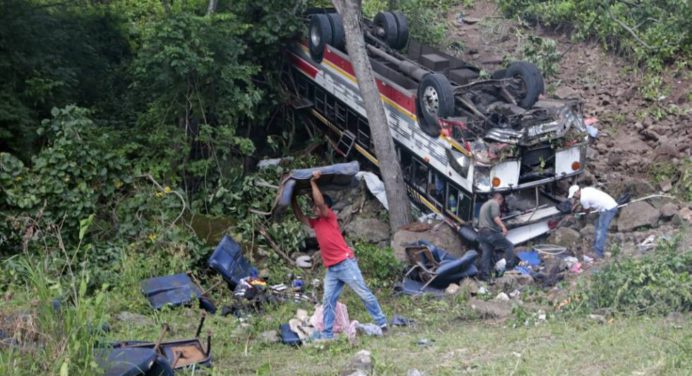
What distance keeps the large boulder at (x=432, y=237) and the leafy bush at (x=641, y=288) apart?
2676 millimetres

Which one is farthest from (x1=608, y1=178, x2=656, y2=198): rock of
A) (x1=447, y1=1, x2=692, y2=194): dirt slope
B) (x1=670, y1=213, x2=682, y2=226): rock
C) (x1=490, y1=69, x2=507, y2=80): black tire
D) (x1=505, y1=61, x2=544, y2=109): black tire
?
(x1=490, y1=69, x2=507, y2=80): black tire

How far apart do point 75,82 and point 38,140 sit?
1518 mm

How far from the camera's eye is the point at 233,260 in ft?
39.9

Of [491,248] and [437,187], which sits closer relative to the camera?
[491,248]

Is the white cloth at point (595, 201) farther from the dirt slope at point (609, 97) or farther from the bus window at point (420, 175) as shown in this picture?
the bus window at point (420, 175)

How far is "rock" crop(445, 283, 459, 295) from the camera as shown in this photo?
38.9 ft

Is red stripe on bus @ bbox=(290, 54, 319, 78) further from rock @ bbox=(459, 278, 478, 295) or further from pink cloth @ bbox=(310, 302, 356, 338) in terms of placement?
pink cloth @ bbox=(310, 302, 356, 338)

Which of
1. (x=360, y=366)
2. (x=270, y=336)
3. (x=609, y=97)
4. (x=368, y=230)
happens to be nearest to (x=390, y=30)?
(x=368, y=230)

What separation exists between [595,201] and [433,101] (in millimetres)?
2812

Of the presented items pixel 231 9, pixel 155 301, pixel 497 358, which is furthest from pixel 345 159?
pixel 497 358

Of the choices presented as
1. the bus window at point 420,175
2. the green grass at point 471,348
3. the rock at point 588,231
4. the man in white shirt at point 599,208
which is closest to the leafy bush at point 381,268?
the bus window at point 420,175

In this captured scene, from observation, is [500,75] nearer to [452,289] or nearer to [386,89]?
[386,89]

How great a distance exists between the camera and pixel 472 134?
12.4 m

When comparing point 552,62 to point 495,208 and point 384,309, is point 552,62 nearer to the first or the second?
point 495,208
